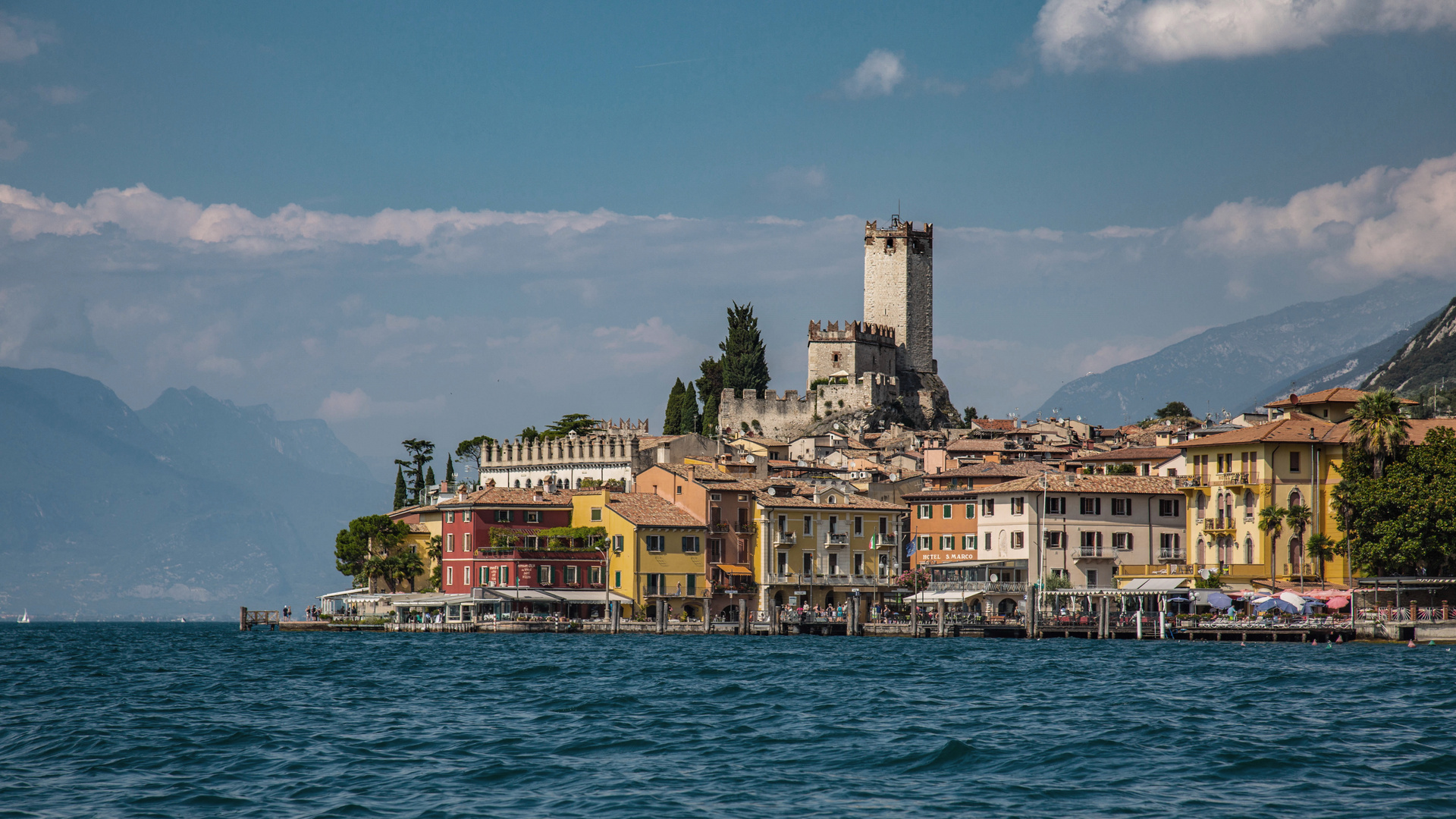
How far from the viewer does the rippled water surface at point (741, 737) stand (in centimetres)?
2562

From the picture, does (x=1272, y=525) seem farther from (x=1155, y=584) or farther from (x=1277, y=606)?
(x=1277, y=606)

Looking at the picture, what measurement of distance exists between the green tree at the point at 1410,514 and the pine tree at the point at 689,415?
55.2m

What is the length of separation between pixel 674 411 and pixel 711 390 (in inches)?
146

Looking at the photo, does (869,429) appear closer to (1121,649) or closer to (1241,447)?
(1241,447)

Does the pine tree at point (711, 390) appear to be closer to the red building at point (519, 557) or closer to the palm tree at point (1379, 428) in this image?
the red building at point (519, 557)

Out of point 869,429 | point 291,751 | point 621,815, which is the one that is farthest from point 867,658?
point 869,429

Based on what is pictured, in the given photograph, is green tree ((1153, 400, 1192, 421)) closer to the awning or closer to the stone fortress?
the stone fortress

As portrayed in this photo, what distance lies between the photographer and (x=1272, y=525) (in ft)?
241

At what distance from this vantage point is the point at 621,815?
24453 millimetres

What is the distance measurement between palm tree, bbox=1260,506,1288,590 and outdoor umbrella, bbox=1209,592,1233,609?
3693 millimetres

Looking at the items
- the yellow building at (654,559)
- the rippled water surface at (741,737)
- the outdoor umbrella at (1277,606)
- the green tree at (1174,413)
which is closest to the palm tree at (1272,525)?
the outdoor umbrella at (1277,606)

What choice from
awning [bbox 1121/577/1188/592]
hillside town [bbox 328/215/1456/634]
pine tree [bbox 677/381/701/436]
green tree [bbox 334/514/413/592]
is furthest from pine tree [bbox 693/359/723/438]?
awning [bbox 1121/577/1188/592]

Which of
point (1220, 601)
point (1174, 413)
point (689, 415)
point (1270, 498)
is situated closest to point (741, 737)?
point (1220, 601)

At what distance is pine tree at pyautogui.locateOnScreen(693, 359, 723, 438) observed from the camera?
4670 inches
